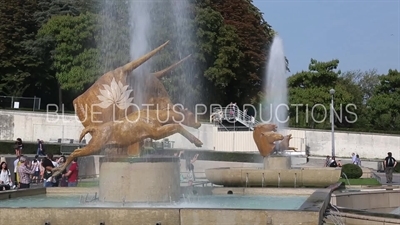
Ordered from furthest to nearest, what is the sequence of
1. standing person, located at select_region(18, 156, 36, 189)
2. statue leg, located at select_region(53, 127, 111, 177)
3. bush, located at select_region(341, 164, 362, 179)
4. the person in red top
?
1. bush, located at select_region(341, 164, 362, 179)
2. the person in red top
3. standing person, located at select_region(18, 156, 36, 189)
4. statue leg, located at select_region(53, 127, 111, 177)

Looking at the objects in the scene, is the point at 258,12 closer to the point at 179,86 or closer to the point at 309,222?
the point at 179,86

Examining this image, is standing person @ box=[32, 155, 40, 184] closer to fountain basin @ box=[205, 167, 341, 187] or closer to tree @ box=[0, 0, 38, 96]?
fountain basin @ box=[205, 167, 341, 187]

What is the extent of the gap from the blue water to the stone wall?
30.0 meters

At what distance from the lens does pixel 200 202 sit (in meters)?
15.7

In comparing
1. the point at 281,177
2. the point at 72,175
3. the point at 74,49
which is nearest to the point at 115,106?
the point at 72,175

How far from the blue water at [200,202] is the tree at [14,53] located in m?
35.3

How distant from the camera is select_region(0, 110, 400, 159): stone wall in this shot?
1843 inches

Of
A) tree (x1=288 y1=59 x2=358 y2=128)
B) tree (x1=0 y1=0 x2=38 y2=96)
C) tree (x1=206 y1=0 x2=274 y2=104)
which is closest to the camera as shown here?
tree (x1=0 y1=0 x2=38 y2=96)

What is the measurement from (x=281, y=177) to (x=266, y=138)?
3.18m

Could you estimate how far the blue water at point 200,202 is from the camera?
47.9 feet

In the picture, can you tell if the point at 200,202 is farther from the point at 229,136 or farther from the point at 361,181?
the point at 229,136

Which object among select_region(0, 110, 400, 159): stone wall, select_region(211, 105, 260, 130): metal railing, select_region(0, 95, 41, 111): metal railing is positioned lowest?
select_region(0, 110, 400, 159): stone wall

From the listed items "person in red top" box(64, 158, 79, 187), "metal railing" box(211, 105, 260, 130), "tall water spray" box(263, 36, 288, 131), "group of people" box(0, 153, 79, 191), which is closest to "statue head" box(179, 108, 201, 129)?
"group of people" box(0, 153, 79, 191)

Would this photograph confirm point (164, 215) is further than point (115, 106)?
No
